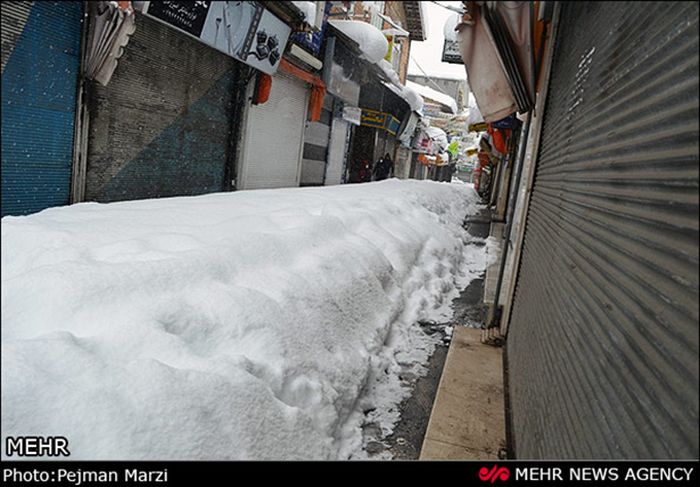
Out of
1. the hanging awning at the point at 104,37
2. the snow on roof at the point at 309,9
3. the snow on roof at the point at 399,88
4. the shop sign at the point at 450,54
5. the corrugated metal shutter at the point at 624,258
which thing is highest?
the shop sign at the point at 450,54

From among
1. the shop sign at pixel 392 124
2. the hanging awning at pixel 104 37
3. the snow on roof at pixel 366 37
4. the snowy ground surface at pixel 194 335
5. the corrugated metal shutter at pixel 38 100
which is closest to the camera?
the corrugated metal shutter at pixel 38 100

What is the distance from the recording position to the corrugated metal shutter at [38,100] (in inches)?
61.6

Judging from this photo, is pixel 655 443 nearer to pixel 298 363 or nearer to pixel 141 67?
pixel 298 363

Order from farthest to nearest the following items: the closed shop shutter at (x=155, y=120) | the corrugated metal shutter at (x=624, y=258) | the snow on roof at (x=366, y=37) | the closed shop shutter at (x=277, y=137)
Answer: the closed shop shutter at (x=277, y=137) → the snow on roof at (x=366, y=37) → the closed shop shutter at (x=155, y=120) → the corrugated metal shutter at (x=624, y=258)

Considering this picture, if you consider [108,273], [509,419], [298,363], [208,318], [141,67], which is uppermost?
[141,67]

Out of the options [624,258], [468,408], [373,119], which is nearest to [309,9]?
[624,258]

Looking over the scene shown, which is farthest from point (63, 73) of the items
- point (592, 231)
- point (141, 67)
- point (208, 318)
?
point (141, 67)

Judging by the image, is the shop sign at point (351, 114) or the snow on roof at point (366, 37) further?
the shop sign at point (351, 114)

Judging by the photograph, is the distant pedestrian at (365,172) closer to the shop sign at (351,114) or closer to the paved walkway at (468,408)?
the shop sign at (351,114)

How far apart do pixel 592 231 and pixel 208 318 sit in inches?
86.9

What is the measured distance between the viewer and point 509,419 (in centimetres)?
392

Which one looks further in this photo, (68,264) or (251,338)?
(251,338)
